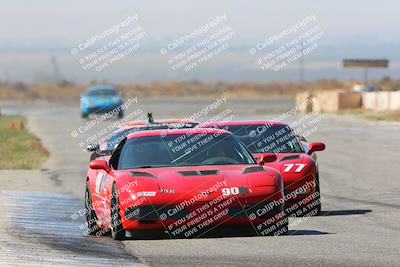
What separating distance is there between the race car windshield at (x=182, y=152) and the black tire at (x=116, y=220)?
73cm

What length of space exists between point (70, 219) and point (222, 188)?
3.87 metres

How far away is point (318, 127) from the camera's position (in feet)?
153

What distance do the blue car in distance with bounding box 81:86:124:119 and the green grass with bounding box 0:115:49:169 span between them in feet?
44.7

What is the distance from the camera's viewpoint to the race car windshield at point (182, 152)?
1294 cm

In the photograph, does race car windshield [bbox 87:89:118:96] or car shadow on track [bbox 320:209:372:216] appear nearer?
car shadow on track [bbox 320:209:372:216]

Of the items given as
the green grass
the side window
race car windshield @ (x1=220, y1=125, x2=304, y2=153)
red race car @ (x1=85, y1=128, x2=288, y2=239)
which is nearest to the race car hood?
red race car @ (x1=85, y1=128, x2=288, y2=239)

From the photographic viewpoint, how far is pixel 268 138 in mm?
16953

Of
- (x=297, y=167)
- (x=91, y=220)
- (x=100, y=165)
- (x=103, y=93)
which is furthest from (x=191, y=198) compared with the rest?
(x=103, y=93)

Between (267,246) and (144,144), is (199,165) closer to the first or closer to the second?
(144,144)

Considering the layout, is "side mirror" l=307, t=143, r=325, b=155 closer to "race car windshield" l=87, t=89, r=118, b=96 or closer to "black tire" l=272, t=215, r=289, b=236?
"black tire" l=272, t=215, r=289, b=236

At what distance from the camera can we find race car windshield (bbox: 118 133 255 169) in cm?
1294

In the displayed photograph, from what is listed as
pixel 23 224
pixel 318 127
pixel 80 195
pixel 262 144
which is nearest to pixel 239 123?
pixel 262 144

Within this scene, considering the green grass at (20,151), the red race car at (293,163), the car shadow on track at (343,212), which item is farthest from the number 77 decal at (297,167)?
the green grass at (20,151)

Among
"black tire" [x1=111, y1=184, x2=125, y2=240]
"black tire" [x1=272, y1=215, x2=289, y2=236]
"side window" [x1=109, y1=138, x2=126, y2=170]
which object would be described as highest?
"side window" [x1=109, y1=138, x2=126, y2=170]
